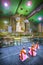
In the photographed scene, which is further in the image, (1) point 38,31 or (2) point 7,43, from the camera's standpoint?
(1) point 38,31

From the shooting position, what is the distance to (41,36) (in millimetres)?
3371

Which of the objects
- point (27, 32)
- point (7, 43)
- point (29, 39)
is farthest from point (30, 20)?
point (7, 43)

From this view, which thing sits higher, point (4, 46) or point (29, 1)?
point (29, 1)

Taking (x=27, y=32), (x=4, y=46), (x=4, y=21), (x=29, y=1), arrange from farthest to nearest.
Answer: (x=27, y=32) < (x=4, y=21) < (x=4, y=46) < (x=29, y=1)

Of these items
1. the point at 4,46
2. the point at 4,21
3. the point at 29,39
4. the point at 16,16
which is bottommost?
the point at 4,46

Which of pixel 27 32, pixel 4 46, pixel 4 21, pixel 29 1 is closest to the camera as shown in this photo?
pixel 29 1

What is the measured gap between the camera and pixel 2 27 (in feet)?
10.1

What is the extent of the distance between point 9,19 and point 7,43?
94 centimetres

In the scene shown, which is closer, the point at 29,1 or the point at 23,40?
the point at 29,1

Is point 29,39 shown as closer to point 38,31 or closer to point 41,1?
point 38,31

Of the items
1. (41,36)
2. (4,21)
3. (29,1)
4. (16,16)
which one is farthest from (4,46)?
(29,1)

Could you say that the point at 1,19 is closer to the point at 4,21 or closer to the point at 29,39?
the point at 4,21

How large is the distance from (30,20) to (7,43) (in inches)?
50.3

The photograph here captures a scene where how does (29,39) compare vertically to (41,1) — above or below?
below
